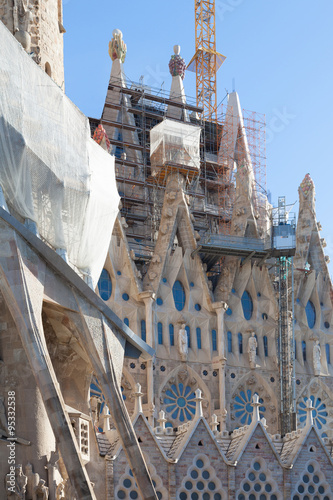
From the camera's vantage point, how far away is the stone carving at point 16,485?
17578mm

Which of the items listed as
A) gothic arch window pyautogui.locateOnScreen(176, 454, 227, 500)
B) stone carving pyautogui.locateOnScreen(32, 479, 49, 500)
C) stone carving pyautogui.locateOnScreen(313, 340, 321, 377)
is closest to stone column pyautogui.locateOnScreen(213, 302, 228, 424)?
stone carving pyautogui.locateOnScreen(313, 340, 321, 377)

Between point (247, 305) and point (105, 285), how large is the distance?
16.6 ft

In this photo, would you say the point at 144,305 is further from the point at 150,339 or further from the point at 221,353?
the point at 221,353

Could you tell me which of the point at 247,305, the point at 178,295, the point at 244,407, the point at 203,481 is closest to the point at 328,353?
the point at 247,305

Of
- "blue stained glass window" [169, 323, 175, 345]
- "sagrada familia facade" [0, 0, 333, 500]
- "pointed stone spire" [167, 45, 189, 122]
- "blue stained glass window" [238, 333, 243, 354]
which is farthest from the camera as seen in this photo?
"pointed stone spire" [167, 45, 189, 122]

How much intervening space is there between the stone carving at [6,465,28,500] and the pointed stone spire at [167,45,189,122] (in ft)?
75.6

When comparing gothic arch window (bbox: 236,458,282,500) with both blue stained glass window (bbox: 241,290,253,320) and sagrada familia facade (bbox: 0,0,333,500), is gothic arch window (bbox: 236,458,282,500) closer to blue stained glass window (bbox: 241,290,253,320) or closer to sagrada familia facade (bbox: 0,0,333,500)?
sagrada familia facade (bbox: 0,0,333,500)

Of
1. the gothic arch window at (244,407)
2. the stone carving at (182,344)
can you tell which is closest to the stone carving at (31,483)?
the stone carving at (182,344)

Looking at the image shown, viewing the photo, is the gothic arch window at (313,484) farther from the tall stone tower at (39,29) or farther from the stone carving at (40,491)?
the tall stone tower at (39,29)

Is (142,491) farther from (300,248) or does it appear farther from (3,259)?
(300,248)

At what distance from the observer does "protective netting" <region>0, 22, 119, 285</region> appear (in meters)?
19.5

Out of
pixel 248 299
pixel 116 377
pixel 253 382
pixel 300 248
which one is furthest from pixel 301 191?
pixel 116 377

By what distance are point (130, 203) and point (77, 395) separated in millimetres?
16426

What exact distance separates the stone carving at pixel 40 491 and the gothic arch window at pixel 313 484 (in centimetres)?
905
